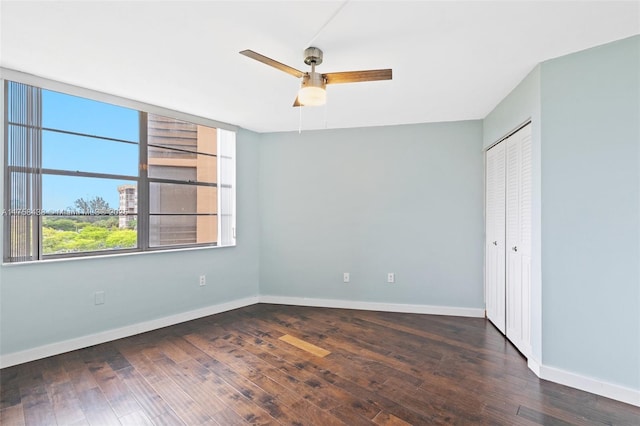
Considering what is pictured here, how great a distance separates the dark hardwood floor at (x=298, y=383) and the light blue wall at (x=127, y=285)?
0.26 m

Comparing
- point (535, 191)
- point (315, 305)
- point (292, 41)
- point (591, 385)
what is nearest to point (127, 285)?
point (315, 305)

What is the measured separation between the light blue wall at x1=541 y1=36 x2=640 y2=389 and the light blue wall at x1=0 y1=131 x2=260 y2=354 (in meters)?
3.36

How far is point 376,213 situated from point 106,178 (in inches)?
120

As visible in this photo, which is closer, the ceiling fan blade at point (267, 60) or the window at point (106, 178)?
the ceiling fan blade at point (267, 60)

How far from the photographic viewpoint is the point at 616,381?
210 centimetres

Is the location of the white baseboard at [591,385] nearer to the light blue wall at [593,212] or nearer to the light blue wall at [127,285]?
the light blue wall at [593,212]

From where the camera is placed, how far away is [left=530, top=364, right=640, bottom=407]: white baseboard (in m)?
2.05

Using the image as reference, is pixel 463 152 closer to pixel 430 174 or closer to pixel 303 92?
pixel 430 174

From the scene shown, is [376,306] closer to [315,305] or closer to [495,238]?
[315,305]

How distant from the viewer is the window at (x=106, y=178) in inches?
105

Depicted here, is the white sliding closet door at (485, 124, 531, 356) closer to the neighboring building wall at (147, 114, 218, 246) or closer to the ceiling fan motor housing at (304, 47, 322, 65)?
the ceiling fan motor housing at (304, 47, 322, 65)

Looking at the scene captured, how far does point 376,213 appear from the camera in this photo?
414 cm

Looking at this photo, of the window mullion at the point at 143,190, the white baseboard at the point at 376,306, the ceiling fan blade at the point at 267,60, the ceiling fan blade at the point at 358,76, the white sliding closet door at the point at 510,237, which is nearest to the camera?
the ceiling fan blade at the point at 267,60

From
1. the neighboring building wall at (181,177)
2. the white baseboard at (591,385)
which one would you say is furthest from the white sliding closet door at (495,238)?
the neighboring building wall at (181,177)
